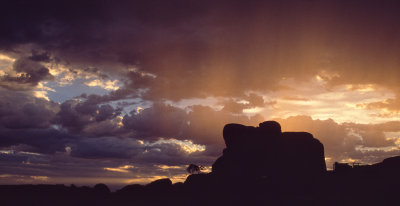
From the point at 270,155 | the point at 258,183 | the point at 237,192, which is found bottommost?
the point at 237,192

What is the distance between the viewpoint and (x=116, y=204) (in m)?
89.7

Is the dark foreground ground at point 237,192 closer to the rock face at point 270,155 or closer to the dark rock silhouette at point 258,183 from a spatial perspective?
the dark rock silhouette at point 258,183

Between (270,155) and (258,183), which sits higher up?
(270,155)

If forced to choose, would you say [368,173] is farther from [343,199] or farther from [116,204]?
[116,204]

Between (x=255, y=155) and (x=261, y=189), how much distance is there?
17.6m

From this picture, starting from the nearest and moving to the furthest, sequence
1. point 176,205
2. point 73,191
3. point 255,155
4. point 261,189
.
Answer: point 176,205, point 261,189, point 73,191, point 255,155

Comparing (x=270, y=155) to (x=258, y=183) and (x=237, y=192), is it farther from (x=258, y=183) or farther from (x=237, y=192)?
(x=237, y=192)

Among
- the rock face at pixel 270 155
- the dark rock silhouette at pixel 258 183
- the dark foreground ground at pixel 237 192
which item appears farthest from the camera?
the rock face at pixel 270 155

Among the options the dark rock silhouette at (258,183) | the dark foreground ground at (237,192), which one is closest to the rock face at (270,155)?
the dark rock silhouette at (258,183)

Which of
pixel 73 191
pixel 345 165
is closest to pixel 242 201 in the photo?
pixel 345 165

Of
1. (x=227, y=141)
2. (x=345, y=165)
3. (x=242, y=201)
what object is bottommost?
(x=242, y=201)

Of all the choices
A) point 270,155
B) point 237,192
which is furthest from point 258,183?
point 270,155

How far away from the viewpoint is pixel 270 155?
118938 millimetres

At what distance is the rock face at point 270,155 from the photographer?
4596 inches
